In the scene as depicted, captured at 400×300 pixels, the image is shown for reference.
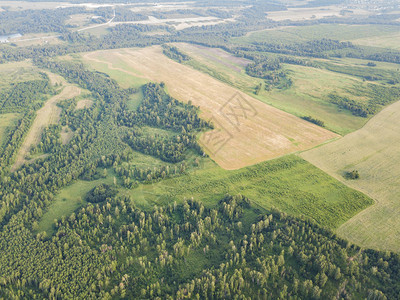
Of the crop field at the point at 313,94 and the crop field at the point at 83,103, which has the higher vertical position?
the crop field at the point at 313,94

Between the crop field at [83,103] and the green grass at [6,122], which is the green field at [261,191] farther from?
the crop field at [83,103]

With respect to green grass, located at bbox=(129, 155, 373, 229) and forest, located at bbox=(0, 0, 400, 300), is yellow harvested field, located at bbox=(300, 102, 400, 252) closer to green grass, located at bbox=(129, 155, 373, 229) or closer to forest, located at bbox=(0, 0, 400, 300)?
forest, located at bbox=(0, 0, 400, 300)

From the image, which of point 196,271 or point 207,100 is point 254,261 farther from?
point 207,100

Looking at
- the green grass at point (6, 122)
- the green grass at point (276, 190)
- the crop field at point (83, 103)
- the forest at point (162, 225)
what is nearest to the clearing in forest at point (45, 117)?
the forest at point (162, 225)

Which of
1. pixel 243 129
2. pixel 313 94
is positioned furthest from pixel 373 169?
pixel 313 94

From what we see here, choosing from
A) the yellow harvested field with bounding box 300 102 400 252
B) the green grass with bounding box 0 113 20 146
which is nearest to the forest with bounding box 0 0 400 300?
the yellow harvested field with bounding box 300 102 400 252
